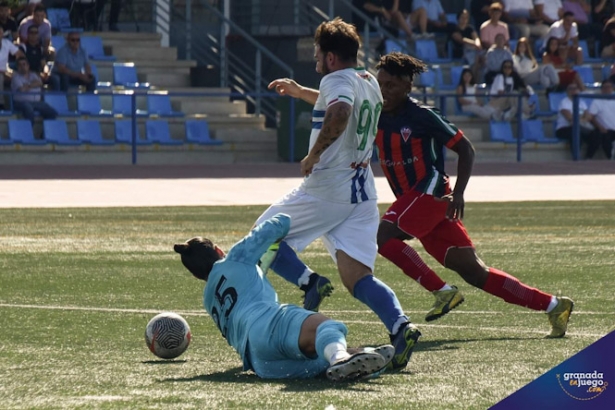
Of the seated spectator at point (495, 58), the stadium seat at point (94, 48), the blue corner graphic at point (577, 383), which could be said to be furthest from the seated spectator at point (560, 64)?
the blue corner graphic at point (577, 383)

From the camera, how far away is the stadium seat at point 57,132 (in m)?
25.3

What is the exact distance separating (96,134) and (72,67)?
4.20ft

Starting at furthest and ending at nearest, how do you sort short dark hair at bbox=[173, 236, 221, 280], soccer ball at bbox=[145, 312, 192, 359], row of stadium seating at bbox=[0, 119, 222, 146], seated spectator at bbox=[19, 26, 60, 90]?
seated spectator at bbox=[19, 26, 60, 90]
row of stadium seating at bbox=[0, 119, 222, 146]
soccer ball at bbox=[145, 312, 192, 359]
short dark hair at bbox=[173, 236, 221, 280]

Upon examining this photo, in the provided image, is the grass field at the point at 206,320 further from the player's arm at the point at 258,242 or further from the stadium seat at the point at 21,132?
the stadium seat at the point at 21,132

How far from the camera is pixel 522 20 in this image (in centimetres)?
3203

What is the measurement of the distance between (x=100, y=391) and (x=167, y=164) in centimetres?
1995

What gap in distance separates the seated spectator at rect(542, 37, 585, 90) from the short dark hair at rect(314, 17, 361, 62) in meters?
22.6

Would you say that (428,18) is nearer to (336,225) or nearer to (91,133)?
(91,133)

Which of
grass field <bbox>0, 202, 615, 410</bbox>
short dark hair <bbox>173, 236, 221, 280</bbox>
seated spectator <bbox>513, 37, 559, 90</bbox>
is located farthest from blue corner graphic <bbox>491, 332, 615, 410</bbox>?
seated spectator <bbox>513, 37, 559, 90</bbox>

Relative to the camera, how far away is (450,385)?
670 centimetres

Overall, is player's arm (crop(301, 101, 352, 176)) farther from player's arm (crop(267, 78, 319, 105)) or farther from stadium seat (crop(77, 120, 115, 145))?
stadium seat (crop(77, 120, 115, 145))

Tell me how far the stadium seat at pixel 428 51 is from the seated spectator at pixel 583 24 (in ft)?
13.2

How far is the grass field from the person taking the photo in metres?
6.49

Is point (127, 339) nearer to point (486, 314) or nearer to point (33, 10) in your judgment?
point (486, 314)
